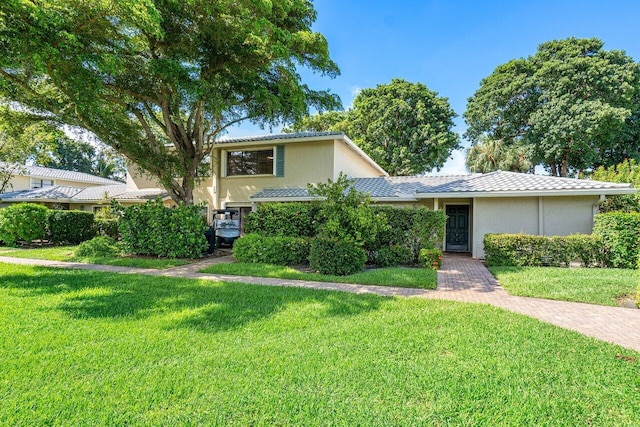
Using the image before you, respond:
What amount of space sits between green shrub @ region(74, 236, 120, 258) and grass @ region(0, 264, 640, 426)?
6557 mm

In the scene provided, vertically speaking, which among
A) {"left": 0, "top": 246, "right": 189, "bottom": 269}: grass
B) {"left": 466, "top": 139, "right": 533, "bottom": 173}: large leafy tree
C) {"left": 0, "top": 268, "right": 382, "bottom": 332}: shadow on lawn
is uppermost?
{"left": 466, "top": 139, "right": 533, "bottom": 173}: large leafy tree

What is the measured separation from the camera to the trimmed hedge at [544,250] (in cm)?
1016

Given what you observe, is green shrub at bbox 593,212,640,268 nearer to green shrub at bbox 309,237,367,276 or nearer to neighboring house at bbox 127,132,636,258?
neighboring house at bbox 127,132,636,258

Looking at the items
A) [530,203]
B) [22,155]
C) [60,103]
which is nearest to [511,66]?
[530,203]

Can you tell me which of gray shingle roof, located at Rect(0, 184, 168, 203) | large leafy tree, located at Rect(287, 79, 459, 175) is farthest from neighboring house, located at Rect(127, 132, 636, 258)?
large leafy tree, located at Rect(287, 79, 459, 175)

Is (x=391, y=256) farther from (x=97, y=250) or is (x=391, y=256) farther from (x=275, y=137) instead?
(x=97, y=250)

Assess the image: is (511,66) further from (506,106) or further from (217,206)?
(217,206)

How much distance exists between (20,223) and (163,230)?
859cm

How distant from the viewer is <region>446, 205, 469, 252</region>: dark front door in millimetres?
15209

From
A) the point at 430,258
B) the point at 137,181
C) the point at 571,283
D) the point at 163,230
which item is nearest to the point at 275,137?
the point at 163,230

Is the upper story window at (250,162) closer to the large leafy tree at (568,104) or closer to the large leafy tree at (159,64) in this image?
the large leafy tree at (159,64)

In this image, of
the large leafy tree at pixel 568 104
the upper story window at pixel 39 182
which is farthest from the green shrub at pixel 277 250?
the upper story window at pixel 39 182

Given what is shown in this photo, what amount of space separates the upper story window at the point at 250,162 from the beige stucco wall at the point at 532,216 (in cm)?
1043

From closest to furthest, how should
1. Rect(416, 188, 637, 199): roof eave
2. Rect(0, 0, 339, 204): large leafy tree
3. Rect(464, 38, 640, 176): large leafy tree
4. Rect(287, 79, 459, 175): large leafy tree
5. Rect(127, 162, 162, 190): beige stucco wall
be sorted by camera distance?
Rect(0, 0, 339, 204): large leafy tree → Rect(416, 188, 637, 199): roof eave → Rect(127, 162, 162, 190): beige stucco wall → Rect(464, 38, 640, 176): large leafy tree → Rect(287, 79, 459, 175): large leafy tree
